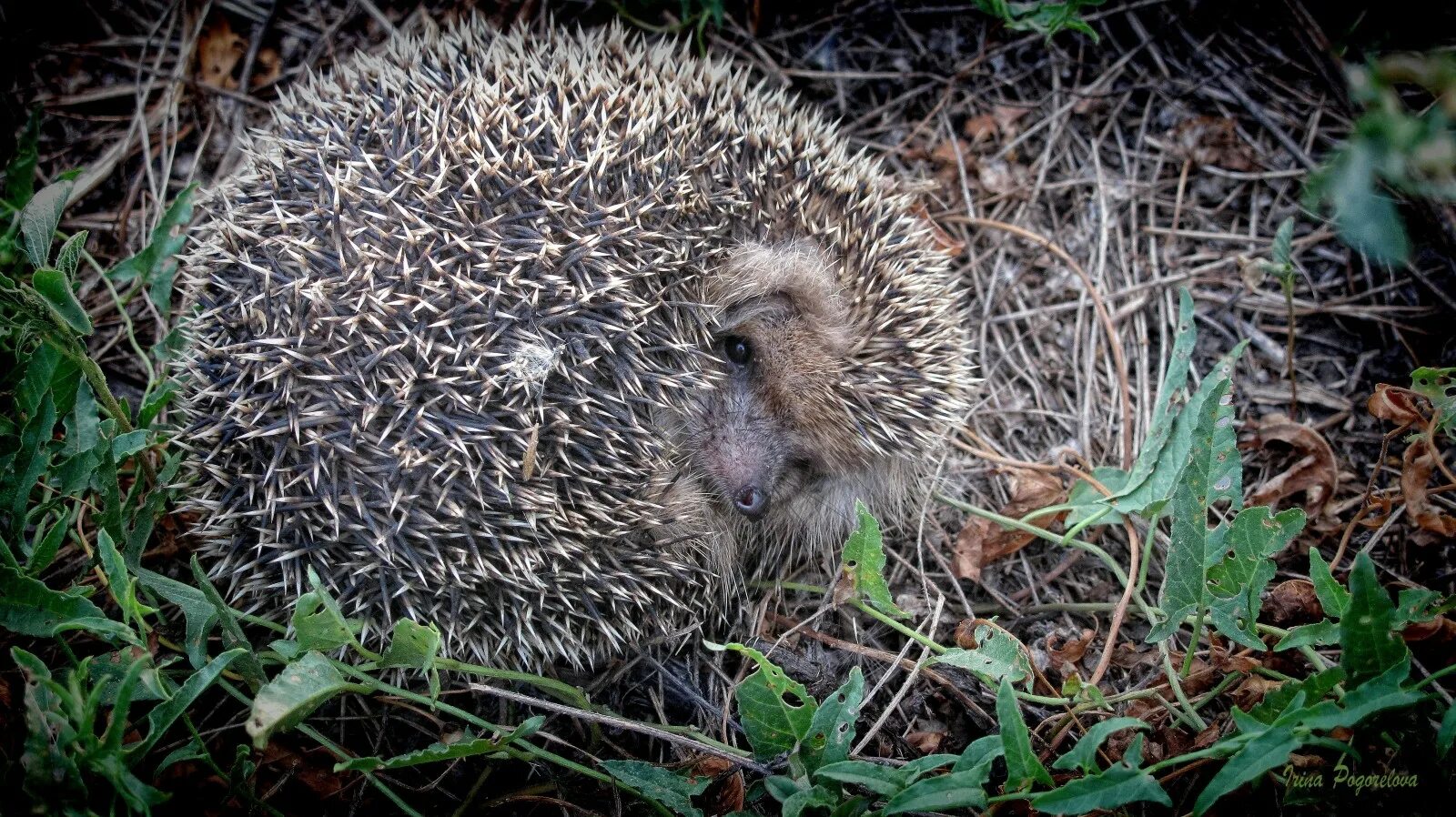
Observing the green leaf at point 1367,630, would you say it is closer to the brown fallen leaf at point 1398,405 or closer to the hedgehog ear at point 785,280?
the brown fallen leaf at point 1398,405

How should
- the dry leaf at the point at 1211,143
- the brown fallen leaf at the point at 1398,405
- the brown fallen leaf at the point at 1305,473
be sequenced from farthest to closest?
the dry leaf at the point at 1211,143, the brown fallen leaf at the point at 1305,473, the brown fallen leaf at the point at 1398,405

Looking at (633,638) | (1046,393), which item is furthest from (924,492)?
(633,638)

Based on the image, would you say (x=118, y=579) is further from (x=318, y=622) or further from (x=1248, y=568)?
(x=1248, y=568)

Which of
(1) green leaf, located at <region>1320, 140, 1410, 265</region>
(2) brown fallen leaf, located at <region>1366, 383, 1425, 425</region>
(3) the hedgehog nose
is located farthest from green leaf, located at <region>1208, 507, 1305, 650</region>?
(3) the hedgehog nose

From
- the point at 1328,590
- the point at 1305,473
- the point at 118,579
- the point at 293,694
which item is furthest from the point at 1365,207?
the point at 118,579

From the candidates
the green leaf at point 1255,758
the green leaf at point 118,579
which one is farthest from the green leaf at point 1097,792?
the green leaf at point 118,579
